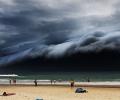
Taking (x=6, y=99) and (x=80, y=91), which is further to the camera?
(x=80, y=91)

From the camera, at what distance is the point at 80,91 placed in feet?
214

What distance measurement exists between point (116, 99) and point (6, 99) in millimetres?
16133

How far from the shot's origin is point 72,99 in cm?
5216

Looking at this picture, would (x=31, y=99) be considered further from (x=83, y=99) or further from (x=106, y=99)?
(x=106, y=99)

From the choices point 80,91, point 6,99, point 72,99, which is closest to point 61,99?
point 72,99

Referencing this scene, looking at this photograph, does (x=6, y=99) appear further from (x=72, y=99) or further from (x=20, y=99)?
(x=72, y=99)

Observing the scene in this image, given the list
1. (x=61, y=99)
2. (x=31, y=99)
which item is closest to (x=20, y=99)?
(x=31, y=99)

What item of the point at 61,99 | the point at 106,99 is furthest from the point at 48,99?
the point at 106,99

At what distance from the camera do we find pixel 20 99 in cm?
5344

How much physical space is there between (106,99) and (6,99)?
1472 cm

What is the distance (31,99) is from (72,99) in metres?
6.08

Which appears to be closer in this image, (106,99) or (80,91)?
(106,99)

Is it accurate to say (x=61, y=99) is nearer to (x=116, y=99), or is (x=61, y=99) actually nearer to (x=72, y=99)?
(x=72, y=99)

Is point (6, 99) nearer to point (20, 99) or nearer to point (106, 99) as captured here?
point (20, 99)
